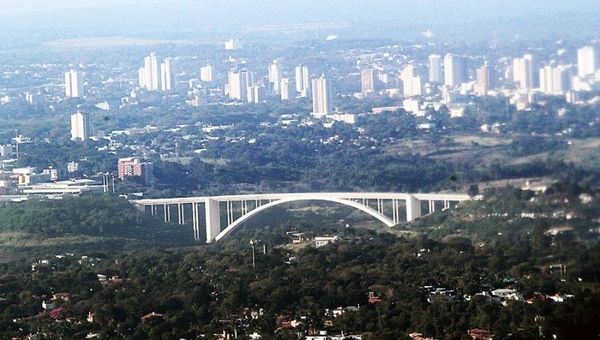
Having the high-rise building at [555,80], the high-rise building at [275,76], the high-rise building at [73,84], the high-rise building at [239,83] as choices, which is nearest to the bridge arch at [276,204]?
the high-rise building at [555,80]

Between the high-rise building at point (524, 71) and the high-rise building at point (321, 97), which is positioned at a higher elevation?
the high-rise building at point (524, 71)

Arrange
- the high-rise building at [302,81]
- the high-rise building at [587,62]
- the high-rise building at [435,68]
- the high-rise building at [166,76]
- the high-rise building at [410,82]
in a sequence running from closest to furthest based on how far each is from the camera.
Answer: the high-rise building at [587,62] < the high-rise building at [435,68] < the high-rise building at [410,82] < the high-rise building at [302,81] < the high-rise building at [166,76]

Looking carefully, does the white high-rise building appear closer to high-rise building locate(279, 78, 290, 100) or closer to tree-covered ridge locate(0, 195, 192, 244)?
high-rise building locate(279, 78, 290, 100)

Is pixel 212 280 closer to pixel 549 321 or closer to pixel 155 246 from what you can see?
pixel 549 321

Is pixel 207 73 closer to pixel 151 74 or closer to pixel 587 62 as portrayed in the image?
pixel 151 74

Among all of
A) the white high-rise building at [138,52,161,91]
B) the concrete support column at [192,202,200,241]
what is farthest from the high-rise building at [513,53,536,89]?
the white high-rise building at [138,52,161,91]

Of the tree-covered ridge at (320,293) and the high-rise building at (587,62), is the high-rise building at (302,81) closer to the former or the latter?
the tree-covered ridge at (320,293)

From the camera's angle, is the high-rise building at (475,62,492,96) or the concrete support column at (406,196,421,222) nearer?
the high-rise building at (475,62,492,96)
